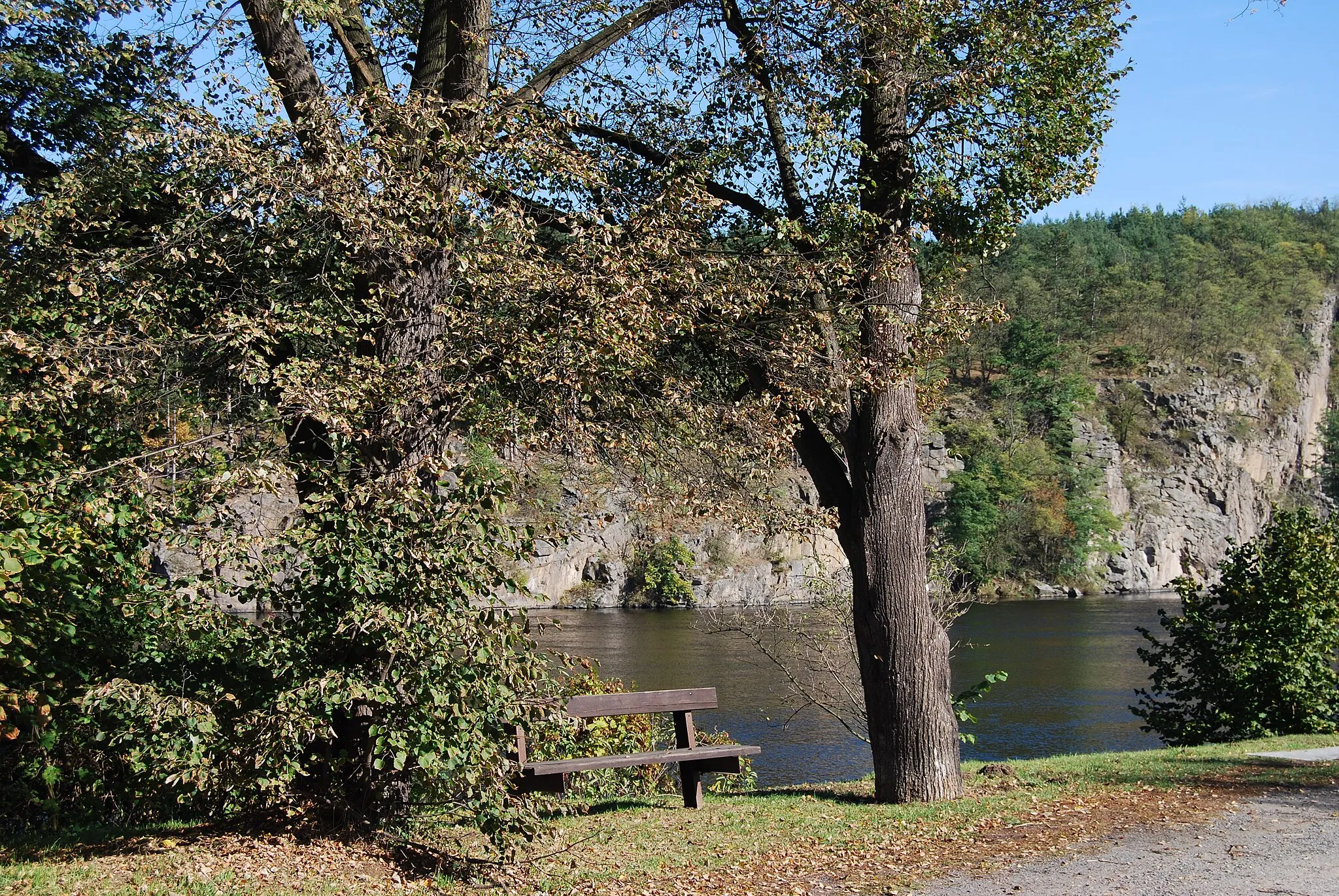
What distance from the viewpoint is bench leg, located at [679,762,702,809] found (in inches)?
363

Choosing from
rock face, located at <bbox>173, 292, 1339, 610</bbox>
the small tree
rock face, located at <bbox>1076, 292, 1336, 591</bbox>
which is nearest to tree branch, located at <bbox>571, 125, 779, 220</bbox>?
the small tree

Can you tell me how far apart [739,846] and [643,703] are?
1.87m

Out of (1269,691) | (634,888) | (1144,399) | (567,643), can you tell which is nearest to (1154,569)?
(1144,399)

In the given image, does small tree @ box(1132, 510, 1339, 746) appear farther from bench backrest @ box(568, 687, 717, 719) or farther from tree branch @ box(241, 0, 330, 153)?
tree branch @ box(241, 0, 330, 153)

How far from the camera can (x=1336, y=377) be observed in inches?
4889

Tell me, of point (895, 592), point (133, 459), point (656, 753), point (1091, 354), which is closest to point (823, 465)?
point (895, 592)

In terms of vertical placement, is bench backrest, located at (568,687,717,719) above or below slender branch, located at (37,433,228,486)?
below

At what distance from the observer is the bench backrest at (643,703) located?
870 cm

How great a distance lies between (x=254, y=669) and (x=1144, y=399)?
10040cm

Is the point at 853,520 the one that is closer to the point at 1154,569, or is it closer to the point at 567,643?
the point at 567,643

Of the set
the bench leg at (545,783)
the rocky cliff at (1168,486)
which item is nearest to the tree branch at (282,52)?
the bench leg at (545,783)

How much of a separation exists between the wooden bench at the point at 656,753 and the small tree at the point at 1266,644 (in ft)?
28.2

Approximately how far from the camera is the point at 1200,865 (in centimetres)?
659

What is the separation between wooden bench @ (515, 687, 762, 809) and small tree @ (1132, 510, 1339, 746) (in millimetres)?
8598
